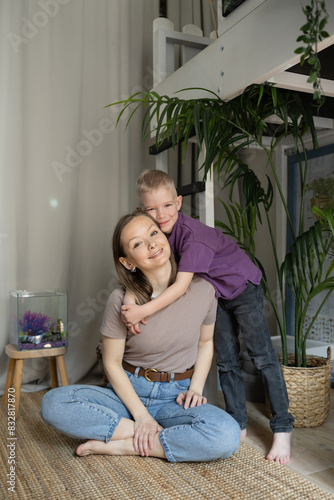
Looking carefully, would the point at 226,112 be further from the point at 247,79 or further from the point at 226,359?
the point at 226,359

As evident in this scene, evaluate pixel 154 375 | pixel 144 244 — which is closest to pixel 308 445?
pixel 154 375

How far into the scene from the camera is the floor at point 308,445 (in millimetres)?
1324

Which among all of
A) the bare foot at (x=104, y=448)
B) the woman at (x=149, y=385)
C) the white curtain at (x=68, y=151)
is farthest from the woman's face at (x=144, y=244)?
the white curtain at (x=68, y=151)

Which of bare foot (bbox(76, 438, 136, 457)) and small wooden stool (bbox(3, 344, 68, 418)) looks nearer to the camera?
bare foot (bbox(76, 438, 136, 457))

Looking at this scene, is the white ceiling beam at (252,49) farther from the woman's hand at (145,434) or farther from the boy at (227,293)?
the woman's hand at (145,434)

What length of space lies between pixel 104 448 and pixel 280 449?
0.53 m

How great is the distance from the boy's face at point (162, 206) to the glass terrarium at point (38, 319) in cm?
71

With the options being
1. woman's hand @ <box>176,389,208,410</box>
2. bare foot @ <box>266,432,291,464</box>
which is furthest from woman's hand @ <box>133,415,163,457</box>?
bare foot @ <box>266,432,291,464</box>

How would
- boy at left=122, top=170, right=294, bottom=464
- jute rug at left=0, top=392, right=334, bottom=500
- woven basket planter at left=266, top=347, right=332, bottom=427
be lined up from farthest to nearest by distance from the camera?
1. woven basket planter at left=266, top=347, right=332, bottom=427
2. boy at left=122, top=170, right=294, bottom=464
3. jute rug at left=0, top=392, right=334, bottom=500

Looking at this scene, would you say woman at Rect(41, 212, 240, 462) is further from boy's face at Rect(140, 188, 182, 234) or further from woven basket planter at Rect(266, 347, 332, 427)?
woven basket planter at Rect(266, 347, 332, 427)

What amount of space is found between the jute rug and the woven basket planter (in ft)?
1.02

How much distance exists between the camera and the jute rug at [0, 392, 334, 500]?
3.88 feet

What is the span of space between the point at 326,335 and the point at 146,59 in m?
1.69

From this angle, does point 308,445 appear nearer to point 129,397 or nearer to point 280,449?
point 280,449
